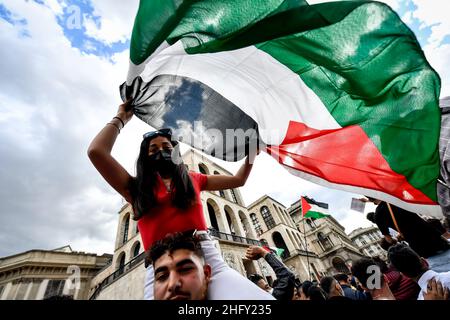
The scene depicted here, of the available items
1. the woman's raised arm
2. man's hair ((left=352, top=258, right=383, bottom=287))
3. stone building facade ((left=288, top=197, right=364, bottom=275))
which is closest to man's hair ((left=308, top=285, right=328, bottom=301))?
man's hair ((left=352, top=258, right=383, bottom=287))

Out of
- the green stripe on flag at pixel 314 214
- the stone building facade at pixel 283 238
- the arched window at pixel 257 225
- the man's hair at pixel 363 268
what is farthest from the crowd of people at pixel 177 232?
the arched window at pixel 257 225

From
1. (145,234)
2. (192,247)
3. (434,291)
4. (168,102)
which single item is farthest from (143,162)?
(434,291)

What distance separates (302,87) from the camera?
2.02 meters

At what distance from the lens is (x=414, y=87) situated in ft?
5.31

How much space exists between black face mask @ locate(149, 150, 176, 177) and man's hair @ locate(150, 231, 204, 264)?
52 centimetres

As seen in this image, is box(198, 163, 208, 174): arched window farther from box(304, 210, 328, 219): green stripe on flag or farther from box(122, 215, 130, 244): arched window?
box(304, 210, 328, 219): green stripe on flag

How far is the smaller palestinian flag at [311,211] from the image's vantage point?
980 centimetres

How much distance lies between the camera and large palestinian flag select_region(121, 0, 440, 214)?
1569mm

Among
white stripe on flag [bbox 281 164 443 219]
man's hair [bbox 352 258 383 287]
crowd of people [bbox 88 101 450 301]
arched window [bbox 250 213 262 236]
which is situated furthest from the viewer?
arched window [bbox 250 213 262 236]

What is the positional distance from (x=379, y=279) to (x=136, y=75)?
313 cm

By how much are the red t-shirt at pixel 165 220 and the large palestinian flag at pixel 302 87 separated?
84 centimetres

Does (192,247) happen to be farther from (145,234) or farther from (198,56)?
(198,56)

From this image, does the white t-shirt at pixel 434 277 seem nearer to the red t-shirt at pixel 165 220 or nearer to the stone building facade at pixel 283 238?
the red t-shirt at pixel 165 220

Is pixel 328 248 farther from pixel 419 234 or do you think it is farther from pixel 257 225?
pixel 419 234
